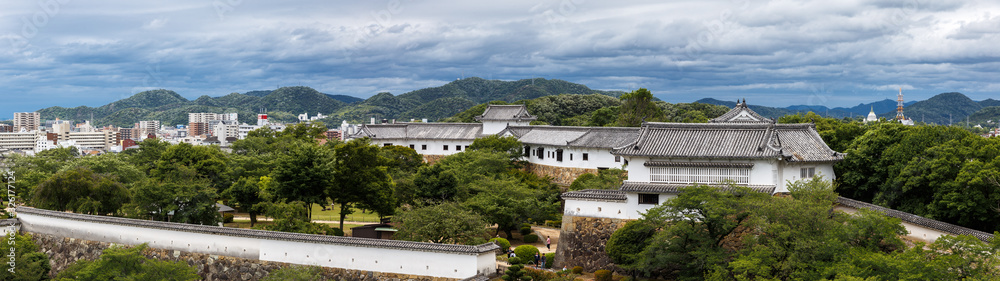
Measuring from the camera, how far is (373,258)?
28469 mm

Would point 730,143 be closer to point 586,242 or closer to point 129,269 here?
point 586,242

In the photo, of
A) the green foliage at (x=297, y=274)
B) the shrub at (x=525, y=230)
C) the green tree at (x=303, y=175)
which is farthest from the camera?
the shrub at (x=525, y=230)

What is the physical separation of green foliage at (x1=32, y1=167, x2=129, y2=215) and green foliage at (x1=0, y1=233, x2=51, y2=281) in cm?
476

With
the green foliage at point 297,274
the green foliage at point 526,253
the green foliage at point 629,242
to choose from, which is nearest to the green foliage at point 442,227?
the green foliage at point 526,253

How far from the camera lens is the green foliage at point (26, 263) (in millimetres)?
33344

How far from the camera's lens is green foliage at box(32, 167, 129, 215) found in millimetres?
41375

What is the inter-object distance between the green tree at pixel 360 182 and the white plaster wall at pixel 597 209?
12215 mm

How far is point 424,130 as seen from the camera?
72312 millimetres

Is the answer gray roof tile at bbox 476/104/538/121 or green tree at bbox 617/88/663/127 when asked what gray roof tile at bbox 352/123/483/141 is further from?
green tree at bbox 617/88/663/127

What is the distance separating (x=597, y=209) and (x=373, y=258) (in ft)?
32.6

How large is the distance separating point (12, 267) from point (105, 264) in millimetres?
9213

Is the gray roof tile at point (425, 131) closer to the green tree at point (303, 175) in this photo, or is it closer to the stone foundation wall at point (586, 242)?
the green tree at point (303, 175)

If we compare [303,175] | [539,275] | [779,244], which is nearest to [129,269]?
[303,175]

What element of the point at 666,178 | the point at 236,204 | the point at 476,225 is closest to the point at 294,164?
the point at 236,204
